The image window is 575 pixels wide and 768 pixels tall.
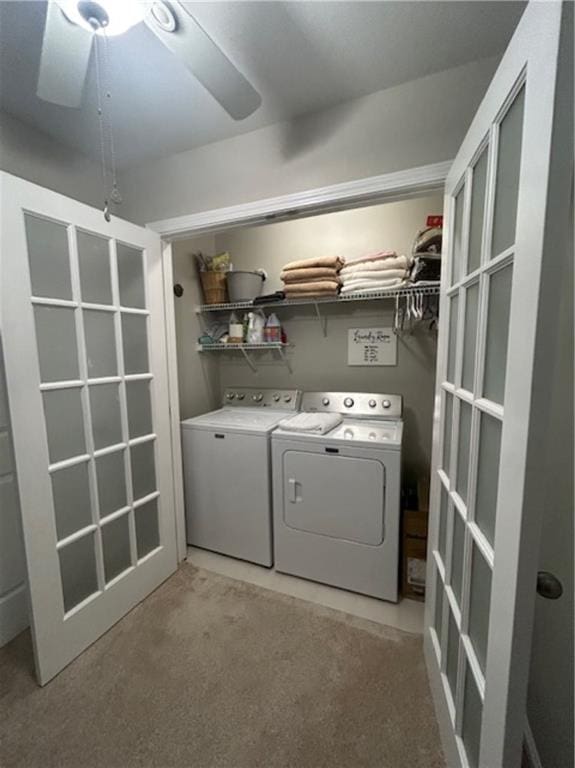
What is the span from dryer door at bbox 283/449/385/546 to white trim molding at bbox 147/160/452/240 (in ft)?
4.20

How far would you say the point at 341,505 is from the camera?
1753 millimetres

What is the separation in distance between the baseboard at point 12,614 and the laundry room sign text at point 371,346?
230 cm

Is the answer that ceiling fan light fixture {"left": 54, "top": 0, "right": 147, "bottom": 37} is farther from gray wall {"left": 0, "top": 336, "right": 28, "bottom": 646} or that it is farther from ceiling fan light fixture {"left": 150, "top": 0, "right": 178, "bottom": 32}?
gray wall {"left": 0, "top": 336, "right": 28, "bottom": 646}

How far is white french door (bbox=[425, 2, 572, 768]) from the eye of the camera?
0.59 meters

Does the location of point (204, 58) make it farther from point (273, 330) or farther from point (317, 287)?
point (273, 330)

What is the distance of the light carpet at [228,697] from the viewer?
3.60 ft

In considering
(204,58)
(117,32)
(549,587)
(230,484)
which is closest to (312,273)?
(204,58)

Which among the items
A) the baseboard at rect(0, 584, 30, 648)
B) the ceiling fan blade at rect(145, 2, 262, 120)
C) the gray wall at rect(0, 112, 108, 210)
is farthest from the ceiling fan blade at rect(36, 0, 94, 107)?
the baseboard at rect(0, 584, 30, 648)

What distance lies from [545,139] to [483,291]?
1.21 ft

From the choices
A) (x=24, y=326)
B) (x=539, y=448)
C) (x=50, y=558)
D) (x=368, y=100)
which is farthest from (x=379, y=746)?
(x=368, y=100)

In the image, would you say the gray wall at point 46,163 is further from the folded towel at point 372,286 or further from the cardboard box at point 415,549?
the cardboard box at point 415,549

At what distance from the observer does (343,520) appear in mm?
1758

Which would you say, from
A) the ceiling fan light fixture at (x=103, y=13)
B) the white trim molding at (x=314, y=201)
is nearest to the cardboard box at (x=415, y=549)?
the white trim molding at (x=314, y=201)

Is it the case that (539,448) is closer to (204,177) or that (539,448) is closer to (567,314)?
(567,314)
